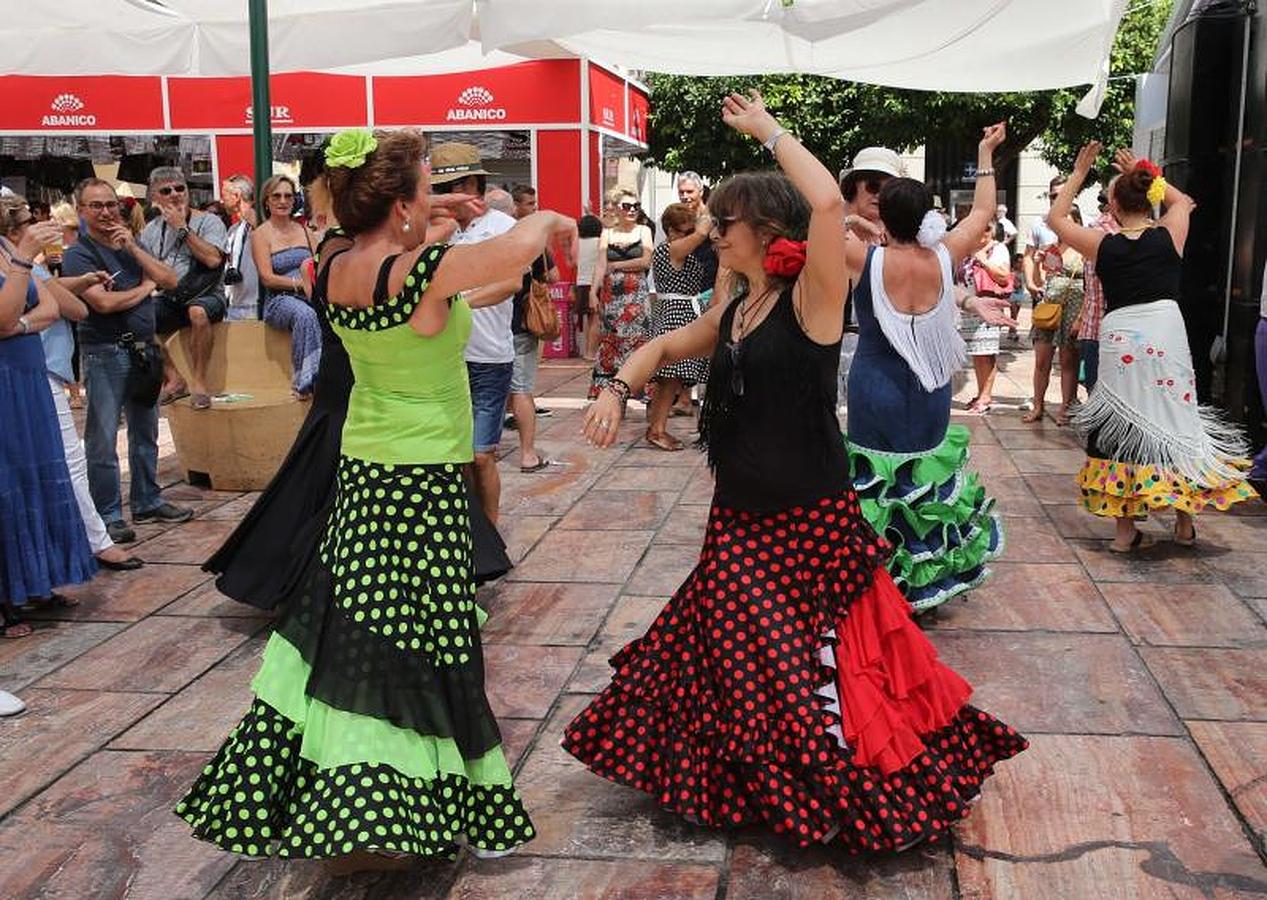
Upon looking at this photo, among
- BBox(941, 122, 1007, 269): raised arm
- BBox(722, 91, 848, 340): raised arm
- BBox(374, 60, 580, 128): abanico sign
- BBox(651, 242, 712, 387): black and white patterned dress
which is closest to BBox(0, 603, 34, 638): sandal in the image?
BBox(722, 91, 848, 340): raised arm

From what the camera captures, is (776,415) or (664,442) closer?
(776,415)

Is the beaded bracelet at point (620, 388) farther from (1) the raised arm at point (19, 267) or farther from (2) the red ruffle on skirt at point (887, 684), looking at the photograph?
(1) the raised arm at point (19, 267)

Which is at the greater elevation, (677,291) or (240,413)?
(677,291)

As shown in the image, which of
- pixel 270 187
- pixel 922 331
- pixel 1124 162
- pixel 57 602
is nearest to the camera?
pixel 922 331

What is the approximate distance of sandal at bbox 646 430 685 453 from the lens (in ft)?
31.3

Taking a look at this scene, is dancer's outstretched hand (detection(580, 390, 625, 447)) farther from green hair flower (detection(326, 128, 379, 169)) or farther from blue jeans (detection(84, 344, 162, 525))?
blue jeans (detection(84, 344, 162, 525))

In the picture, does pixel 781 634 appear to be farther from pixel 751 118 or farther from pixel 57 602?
pixel 57 602

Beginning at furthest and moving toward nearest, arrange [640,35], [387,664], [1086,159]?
[640,35], [1086,159], [387,664]

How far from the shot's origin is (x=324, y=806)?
3002 millimetres

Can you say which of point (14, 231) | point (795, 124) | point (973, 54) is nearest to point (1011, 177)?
point (795, 124)

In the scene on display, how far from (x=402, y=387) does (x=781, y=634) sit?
3.55ft

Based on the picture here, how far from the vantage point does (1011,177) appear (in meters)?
34.2

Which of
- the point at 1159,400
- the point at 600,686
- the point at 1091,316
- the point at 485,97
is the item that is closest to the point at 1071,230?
the point at 1159,400

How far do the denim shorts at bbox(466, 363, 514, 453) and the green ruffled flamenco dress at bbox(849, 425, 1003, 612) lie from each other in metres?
1.84
